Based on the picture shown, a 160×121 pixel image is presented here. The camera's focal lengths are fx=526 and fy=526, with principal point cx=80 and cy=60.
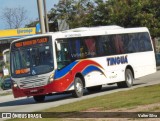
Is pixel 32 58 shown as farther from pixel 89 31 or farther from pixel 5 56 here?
pixel 5 56


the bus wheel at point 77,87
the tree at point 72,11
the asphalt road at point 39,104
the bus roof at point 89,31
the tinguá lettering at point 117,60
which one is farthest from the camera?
the tree at point 72,11

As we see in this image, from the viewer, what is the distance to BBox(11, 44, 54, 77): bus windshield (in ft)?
71.4

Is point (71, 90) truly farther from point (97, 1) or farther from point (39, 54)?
point (97, 1)

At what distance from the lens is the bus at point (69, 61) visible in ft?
71.5

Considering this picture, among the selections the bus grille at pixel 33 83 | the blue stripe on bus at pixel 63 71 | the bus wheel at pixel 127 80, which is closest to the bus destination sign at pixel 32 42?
the blue stripe on bus at pixel 63 71

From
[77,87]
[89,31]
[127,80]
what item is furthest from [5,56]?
[77,87]

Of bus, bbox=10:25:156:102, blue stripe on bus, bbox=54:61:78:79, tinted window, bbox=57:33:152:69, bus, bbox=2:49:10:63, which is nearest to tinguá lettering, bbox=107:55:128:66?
bus, bbox=10:25:156:102

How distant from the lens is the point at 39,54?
864 inches

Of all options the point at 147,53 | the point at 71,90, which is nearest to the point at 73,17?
the point at 147,53

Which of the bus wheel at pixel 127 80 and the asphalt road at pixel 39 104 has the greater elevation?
the bus wheel at pixel 127 80

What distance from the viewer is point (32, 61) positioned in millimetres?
21969

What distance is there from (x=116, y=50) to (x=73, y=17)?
43.7m

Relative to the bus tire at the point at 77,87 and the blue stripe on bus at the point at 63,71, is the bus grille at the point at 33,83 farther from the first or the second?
the bus tire at the point at 77,87

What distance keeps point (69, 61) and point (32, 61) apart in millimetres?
1564
